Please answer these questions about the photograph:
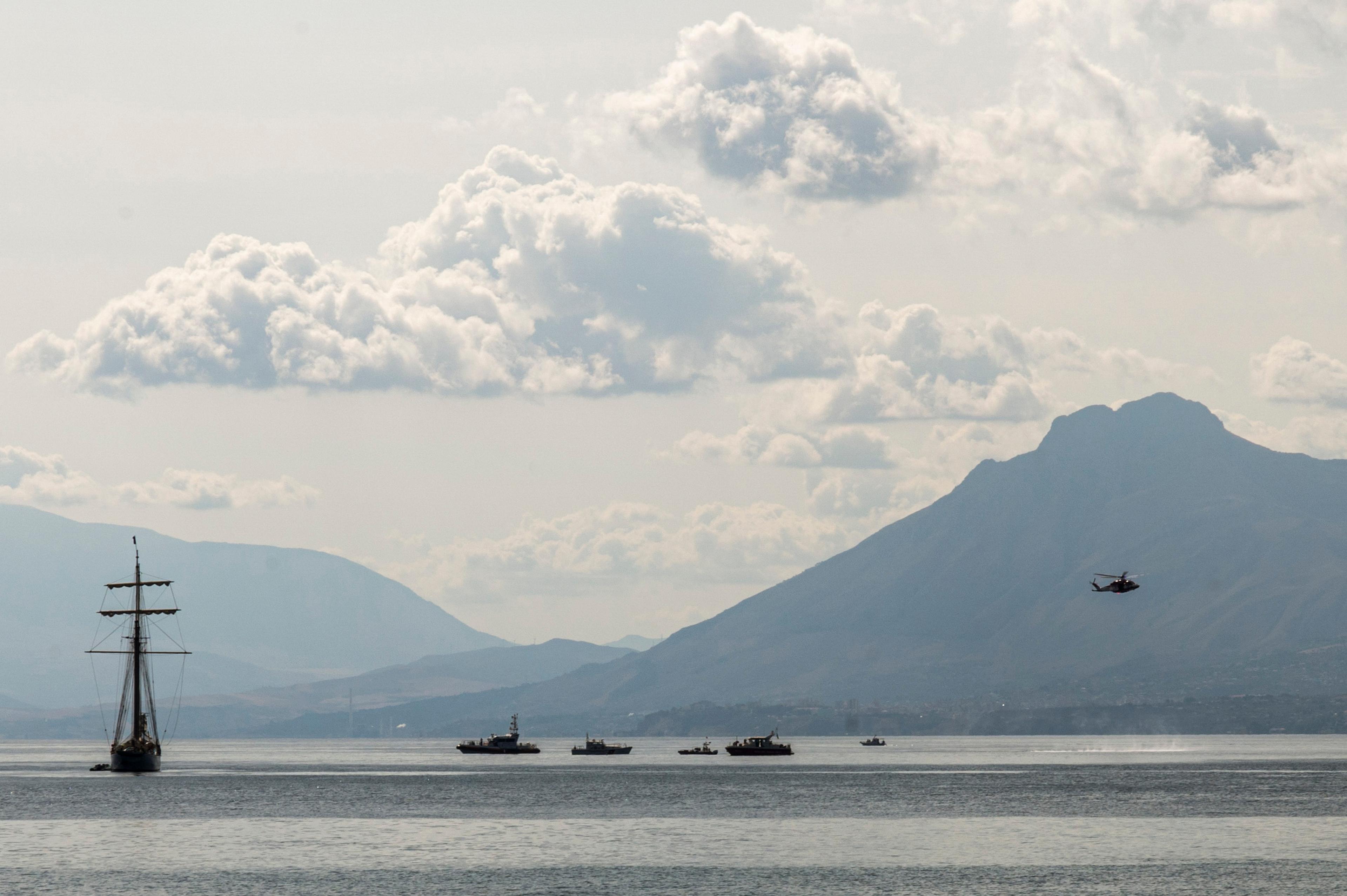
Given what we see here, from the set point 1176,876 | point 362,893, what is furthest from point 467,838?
point 1176,876

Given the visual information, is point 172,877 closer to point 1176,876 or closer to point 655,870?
point 655,870

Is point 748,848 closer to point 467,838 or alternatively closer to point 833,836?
point 833,836

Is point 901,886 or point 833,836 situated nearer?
point 901,886

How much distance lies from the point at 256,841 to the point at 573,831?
109 feet

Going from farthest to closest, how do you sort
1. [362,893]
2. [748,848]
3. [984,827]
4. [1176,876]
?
[984,827]
[748,848]
[1176,876]
[362,893]

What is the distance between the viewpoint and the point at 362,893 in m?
126

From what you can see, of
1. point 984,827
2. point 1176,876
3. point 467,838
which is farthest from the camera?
point 984,827

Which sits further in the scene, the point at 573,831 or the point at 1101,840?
the point at 573,831

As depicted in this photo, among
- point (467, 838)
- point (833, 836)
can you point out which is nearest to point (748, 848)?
point (833, 836)

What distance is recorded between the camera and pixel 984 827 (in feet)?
611

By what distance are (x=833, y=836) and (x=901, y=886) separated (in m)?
44.1

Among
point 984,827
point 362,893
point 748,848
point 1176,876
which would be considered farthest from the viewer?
point 984,827

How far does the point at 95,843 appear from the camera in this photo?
16800 centimetres

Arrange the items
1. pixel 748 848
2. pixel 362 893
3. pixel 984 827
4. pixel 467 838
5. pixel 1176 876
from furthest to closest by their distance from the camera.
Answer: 1. pixel 984 827
2. pixel 467 838
3. pixel 748 848
4. pixel 1176 876
5. pixel 362 893
